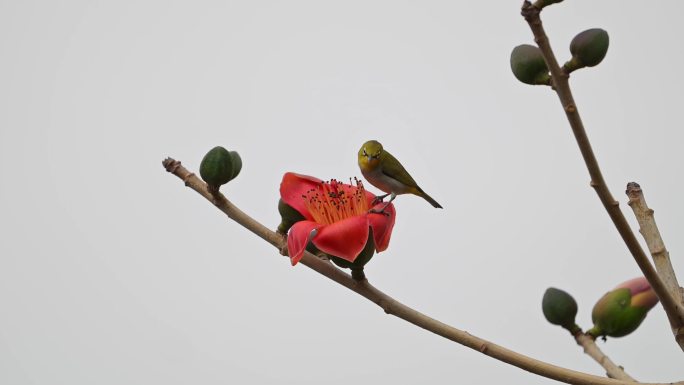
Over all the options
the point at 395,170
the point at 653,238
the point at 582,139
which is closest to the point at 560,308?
the point at 653,238

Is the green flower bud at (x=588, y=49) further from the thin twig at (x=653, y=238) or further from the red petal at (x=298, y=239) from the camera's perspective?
the red petal at (x=298, y=239)

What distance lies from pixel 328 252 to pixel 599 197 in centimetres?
44

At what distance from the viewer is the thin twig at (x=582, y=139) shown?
2.65 ft

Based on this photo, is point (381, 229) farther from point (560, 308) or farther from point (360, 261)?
point (560, 308)

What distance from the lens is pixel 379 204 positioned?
55.4 inches

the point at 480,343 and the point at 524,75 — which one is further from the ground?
the point at 524,75

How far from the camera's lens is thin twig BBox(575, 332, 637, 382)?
1.23 m

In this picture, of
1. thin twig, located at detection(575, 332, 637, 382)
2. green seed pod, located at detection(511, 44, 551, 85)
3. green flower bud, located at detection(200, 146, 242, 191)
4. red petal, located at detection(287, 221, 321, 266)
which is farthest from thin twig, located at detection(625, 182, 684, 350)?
green flower bud, located at detection(200, 146, 242, 191)

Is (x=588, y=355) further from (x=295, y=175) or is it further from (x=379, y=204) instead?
(x=295, y=175)

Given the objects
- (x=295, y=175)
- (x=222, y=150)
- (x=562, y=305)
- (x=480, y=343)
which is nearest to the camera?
(x=480, y=343)

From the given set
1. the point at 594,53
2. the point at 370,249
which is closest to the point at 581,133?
the point at 594,53

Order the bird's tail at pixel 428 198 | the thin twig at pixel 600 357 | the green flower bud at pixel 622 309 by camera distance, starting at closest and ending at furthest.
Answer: the thin twig at pixel 600 357 < the green flower bud at pixel 622 309 < the bird's tail at pixel 428 198

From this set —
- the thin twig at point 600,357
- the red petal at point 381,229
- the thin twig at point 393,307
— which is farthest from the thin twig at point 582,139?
the red petal at point 381,229

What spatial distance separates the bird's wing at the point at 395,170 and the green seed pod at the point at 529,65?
0.52 meters
